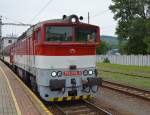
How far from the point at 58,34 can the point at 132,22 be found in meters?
55.7

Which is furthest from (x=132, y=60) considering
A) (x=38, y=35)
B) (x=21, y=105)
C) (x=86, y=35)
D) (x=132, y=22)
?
(x=21, y=105)

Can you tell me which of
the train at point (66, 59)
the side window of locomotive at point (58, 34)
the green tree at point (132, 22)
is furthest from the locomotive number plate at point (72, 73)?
the green tree at point (132, 22)

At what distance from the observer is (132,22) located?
221ft

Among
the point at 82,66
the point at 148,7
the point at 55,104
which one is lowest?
the point at 55,104

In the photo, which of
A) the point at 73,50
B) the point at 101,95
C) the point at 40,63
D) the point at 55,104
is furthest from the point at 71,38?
the point at 101,95

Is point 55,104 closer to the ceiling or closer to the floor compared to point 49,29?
closer to the floor

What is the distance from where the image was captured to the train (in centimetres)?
1275

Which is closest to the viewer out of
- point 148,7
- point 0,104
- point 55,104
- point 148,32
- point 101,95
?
point 0,104

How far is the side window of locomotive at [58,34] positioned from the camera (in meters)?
12.9

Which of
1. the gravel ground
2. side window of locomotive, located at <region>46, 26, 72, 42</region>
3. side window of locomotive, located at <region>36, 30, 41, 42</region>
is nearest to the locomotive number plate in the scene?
side window of locomotive, located at <region>46, 26, 72, 42</region>

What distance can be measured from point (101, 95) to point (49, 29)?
15.0 feet

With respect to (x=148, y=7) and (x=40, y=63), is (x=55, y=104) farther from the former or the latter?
(x=148, y=7)

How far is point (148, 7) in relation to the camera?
70000 mm

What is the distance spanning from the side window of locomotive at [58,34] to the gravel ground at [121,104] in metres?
2.67
